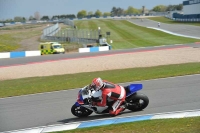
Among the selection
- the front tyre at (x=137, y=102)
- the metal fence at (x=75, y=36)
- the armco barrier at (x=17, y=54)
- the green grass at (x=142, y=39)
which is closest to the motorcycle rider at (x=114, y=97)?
the front tyre at (x=137, y=102)

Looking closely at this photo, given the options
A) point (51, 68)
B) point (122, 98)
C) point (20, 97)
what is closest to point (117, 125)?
point (122, 98)

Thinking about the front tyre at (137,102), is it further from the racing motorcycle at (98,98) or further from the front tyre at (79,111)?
the front tyre at (79,111)

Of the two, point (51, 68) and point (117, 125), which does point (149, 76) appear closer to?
point (117, 125)

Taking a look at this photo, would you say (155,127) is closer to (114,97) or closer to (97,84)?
(114,97)

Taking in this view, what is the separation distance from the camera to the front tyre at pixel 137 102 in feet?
38.3

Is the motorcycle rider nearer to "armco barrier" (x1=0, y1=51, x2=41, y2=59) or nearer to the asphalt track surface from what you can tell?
the asphalt track surface

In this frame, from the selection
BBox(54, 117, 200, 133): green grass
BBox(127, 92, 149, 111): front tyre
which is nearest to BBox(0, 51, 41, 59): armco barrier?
BBox(127, 92, 149, 111): front tyre

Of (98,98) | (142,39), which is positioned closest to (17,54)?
(142,39)

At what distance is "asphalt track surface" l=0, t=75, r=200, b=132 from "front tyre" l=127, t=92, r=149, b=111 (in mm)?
197

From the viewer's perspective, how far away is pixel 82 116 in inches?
476

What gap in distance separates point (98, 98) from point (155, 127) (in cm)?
294

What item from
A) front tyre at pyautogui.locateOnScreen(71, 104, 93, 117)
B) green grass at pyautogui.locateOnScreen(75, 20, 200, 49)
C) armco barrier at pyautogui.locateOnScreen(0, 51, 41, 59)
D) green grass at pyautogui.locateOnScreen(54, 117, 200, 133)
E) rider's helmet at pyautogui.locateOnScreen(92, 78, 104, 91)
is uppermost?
rider's helmet at pyautogui.locateOnScreen(92, 78, 104, 91)

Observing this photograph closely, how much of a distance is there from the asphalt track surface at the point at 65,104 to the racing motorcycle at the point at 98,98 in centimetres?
25

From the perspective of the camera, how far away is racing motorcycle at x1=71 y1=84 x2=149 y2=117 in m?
11.5
